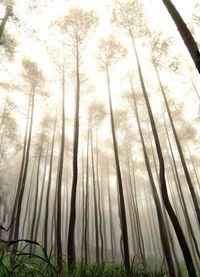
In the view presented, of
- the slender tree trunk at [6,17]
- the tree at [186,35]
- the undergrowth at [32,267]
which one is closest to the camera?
the undergrowth at [32,267]

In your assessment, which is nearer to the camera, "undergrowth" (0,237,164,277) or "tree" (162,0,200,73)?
"undergrowth" (0,237,164,277)

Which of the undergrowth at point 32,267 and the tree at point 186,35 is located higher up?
the tree at point 186,35

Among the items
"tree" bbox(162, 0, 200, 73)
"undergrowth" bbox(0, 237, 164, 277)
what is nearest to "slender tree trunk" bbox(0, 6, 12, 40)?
"tree" bbox(162, 0, 200, 73)

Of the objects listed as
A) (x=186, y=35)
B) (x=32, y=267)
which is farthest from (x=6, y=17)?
(x=32, y=267)

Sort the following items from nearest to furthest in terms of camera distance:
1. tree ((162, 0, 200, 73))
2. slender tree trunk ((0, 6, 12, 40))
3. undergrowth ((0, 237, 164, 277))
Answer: undergrowth ((0, 237, 164, 277)), tree ((162, 0, 200, 73)), slender tree trunk ((0, 6, 12, 40))

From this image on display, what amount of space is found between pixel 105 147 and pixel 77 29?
57.0 ft

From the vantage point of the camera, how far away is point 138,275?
10.1 ft

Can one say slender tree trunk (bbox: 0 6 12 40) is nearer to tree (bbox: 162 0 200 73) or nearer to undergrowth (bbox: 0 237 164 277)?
tree (bbox: 162 0 200 73)

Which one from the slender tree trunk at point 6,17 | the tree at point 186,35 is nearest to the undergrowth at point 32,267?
the tree at point 186,35

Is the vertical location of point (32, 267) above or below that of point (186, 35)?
below

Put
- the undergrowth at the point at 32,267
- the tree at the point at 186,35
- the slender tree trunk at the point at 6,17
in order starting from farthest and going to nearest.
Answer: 1. the slender tree trunk at the point at 6,17
2. the tree at the point at 186,35
3. the undergrowth at the point at 32,267

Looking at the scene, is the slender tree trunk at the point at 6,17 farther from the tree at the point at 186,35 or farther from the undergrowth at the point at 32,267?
the undergrowth at the point at 32,267

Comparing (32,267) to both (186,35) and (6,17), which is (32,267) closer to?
(186,35)

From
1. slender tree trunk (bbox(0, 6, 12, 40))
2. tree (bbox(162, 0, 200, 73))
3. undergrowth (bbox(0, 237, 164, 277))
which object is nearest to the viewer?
undergrowth (bbox(0, 237, 164, 277))
